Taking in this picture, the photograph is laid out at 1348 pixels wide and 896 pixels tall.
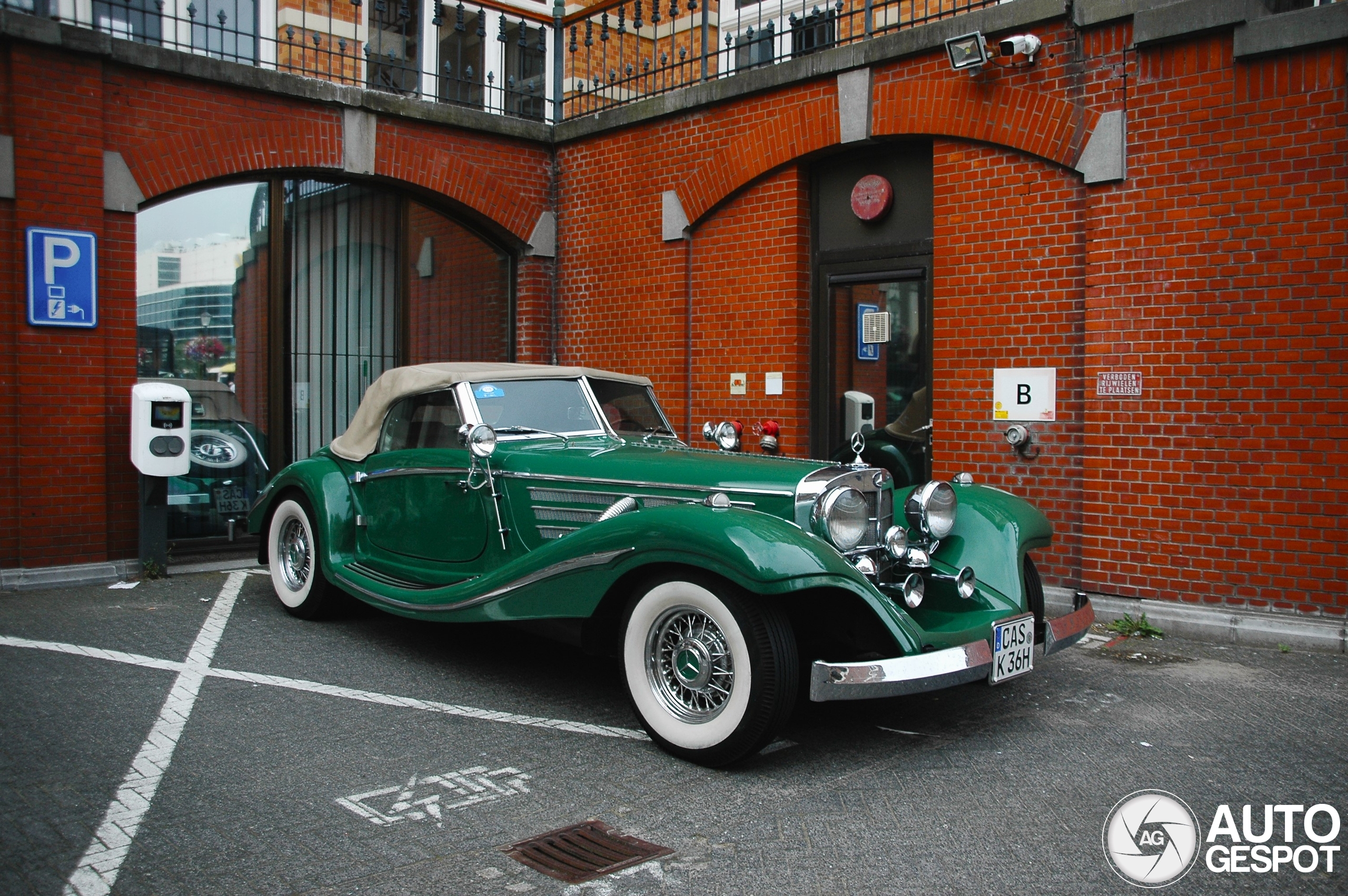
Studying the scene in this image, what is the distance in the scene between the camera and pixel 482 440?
5.30 m

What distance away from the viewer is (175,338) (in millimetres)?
8695

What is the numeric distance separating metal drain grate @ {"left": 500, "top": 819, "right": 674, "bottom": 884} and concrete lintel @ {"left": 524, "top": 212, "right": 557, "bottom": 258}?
309 inches

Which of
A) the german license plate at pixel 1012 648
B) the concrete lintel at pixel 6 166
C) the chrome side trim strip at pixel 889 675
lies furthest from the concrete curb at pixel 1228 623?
the concrete lintel at pixel 6 166

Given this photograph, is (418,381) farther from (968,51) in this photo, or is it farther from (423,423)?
(968,51)

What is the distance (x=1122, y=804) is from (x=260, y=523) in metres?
5.60

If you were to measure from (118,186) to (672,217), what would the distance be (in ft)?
14.9

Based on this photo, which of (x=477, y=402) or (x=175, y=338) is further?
(x=175, y=338)

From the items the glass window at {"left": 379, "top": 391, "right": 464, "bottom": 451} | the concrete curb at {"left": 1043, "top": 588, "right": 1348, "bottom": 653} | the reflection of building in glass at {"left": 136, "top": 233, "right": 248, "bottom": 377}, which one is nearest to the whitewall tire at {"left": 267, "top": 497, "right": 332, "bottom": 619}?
the glass window at {"left": 379, "top": 391, "right": 464, "bottom": 451}

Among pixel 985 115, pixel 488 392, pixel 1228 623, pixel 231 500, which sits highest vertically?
pixel 985 115

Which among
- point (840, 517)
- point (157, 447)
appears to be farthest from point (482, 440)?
point (157, 447)

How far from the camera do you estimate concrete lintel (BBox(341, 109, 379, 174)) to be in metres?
9.29

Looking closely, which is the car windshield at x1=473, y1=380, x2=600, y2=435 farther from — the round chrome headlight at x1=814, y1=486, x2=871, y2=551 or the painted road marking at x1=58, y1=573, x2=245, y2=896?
the painted road marking at x1=58, y1=573, x2=245, y2=896

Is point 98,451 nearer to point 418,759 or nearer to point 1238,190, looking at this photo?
point 418,759

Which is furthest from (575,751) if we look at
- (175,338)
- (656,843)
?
(175,338)
